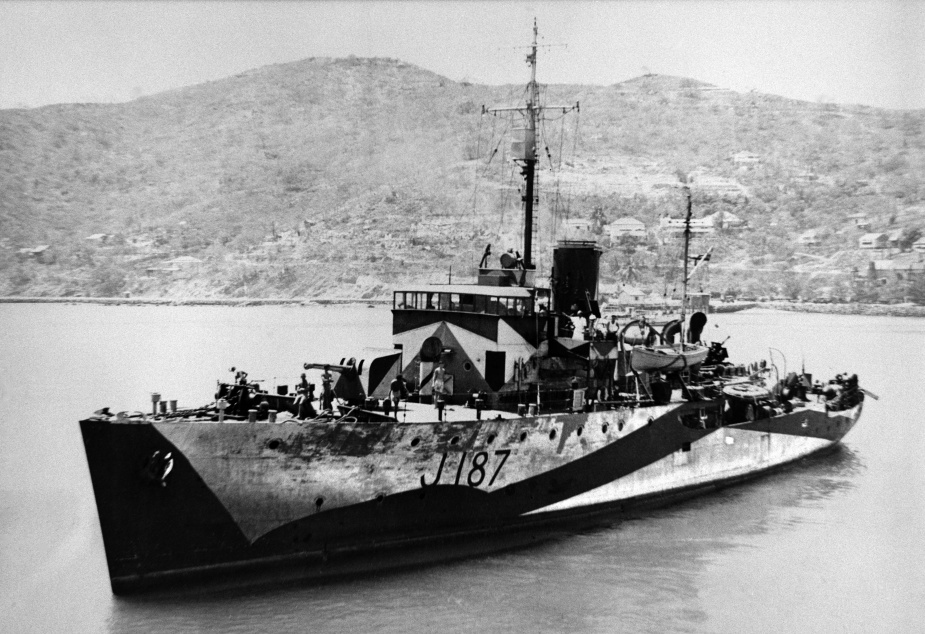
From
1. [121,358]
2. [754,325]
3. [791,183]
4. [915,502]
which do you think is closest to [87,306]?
[121,358]

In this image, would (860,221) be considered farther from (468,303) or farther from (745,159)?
(468,303)

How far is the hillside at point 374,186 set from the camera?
5853 centimetres

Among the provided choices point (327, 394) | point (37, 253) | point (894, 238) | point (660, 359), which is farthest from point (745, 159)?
point (327, 394)

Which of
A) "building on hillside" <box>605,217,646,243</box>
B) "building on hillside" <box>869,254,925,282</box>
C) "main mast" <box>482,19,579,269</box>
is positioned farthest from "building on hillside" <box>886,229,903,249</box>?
"main mast" <box>482,19,579,269</box>

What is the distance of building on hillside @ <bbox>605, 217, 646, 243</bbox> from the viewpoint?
70.4 m

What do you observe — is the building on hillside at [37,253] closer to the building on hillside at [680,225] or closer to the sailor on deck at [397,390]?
the sailor on deck at [397,390]

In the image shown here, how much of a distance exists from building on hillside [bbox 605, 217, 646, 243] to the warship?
5076cm

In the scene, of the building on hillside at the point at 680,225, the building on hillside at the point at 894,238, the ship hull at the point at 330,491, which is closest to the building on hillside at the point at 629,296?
the building on hillside at the point at 680,225

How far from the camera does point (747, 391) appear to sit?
66.8ft

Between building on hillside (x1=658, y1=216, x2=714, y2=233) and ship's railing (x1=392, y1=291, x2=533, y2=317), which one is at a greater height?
building on hillside (x1=658, y1=216, x2=714, y2=233)

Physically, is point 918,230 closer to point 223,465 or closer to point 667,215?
point 667,215

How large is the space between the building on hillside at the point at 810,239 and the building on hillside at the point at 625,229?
13.9m

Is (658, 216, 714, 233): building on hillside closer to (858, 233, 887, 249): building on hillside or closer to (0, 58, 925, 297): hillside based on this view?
(0, 58, 925, 297): hillside

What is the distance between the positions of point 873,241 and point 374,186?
41639 mm
